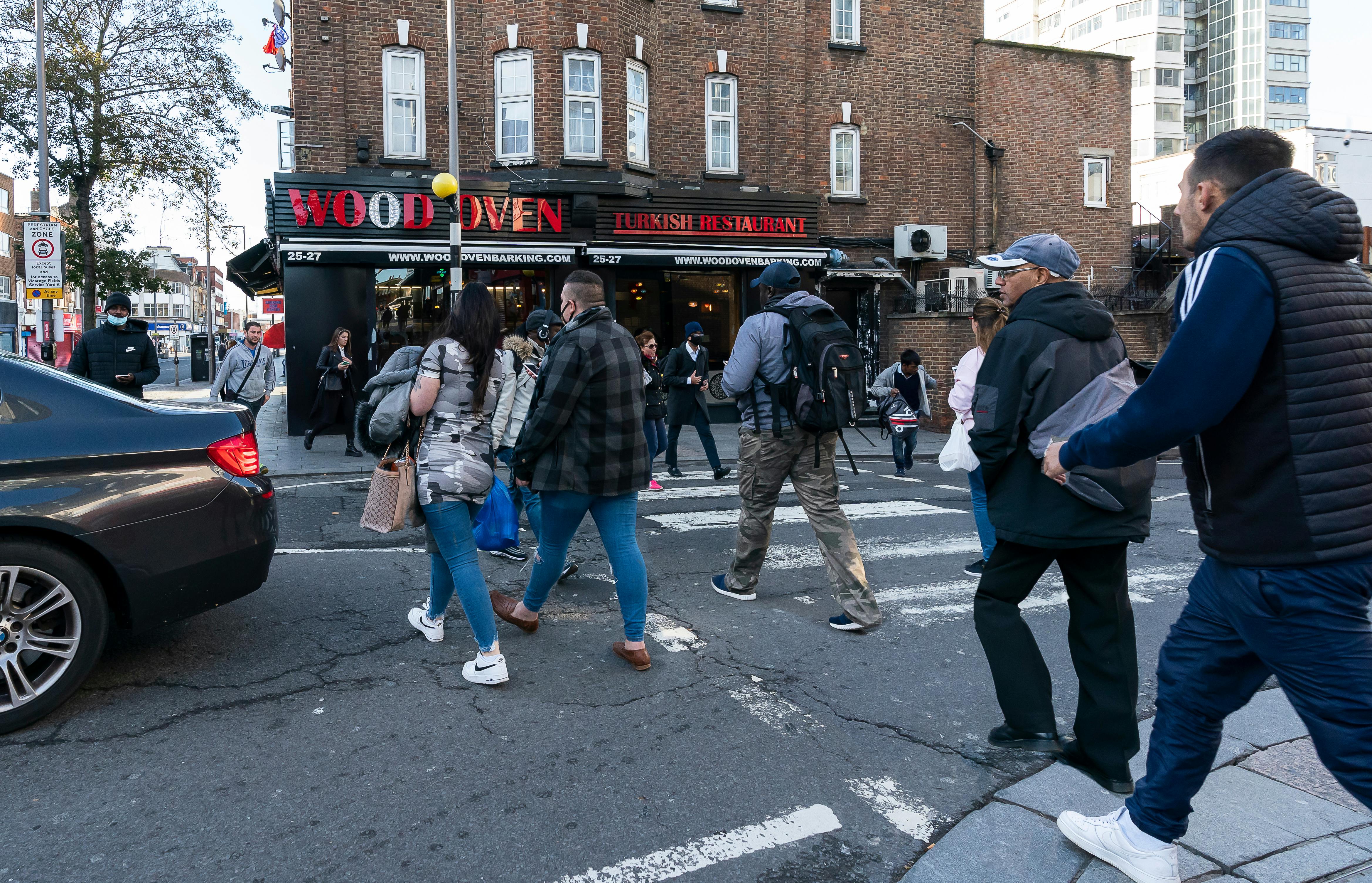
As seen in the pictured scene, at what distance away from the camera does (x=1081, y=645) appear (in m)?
3.30

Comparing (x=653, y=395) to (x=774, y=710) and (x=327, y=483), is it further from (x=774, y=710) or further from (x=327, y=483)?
(x=774, y=710)

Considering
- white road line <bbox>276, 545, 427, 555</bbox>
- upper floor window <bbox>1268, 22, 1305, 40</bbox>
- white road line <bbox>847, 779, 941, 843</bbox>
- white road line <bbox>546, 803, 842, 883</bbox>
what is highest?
upper floor window <bbox>1268, 22, 1305, 40</bbox>

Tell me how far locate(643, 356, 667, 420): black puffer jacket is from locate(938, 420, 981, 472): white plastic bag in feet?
14.9

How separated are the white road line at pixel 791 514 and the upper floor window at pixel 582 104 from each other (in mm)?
10209

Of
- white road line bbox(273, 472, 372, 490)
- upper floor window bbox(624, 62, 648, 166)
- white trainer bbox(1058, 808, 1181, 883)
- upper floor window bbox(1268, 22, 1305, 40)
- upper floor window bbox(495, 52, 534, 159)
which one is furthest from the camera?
upper floor window bbox(1268, 22, 1305, 40)

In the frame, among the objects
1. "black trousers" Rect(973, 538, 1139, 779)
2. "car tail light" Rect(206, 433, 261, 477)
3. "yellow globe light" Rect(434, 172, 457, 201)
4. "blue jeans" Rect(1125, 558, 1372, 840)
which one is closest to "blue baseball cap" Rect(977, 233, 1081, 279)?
"black trousers" Rect(973, 538, 1139, 779)

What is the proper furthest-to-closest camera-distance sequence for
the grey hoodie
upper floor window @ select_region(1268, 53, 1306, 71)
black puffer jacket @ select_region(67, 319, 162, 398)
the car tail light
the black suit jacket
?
upper floor window @ select_region(1268, 53, 1306, 71), the black suit jacket, black puffer jacket @ select_region(67, 319, 162, 398), the grey hoodie, the car tail light

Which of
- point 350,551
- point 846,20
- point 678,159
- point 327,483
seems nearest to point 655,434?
point 327,483

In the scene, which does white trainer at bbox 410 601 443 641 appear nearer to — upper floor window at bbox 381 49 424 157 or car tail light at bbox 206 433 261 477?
car tail light at bbox 206 433 261 477

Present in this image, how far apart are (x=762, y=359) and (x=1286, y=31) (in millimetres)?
93263

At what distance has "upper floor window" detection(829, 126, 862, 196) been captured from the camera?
768 inches

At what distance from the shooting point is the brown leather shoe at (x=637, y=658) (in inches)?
175

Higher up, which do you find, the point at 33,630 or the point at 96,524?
the point at 96,524

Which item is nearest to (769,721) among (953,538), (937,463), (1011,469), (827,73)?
(1011,469)
